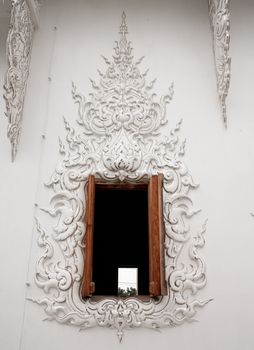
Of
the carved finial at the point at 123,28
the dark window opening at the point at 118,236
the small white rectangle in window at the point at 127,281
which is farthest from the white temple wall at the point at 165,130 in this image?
the dark window opening at the point at 118,236

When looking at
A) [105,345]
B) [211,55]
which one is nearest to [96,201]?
[105,345]

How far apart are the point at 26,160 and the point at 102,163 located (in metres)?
0.50

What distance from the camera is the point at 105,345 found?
210 cm

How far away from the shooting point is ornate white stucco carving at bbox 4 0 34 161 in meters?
2.35

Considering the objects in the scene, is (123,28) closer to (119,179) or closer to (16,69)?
(16,69)

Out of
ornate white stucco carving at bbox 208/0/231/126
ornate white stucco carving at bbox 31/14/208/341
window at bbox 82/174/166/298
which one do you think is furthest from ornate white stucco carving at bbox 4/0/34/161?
ornate white stucco carving at bbox 208/0/231/126

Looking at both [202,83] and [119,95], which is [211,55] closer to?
[202,83]

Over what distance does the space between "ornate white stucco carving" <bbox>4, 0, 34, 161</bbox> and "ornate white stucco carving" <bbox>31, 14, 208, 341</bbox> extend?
12.6 inches

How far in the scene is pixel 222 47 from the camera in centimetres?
254

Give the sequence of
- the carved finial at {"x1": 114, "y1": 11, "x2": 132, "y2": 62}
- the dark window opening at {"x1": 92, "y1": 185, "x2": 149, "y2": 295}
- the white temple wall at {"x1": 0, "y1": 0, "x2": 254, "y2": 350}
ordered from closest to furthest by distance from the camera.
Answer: the white temple wall at {"x1": 0, "y1": 0, "x2": 254, "y2": 350}, the dark window opening at {"x1": 92, "y1": 185, "x2": 149, "y2": 295}, the carved finial at {"x1": 114, "y1": 11, "x2": 132, "y2": 62}

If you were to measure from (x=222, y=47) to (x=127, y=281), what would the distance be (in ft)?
5.45

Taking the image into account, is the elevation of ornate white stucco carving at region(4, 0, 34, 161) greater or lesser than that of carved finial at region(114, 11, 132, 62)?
lesser

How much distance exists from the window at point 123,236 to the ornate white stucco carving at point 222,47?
741mm

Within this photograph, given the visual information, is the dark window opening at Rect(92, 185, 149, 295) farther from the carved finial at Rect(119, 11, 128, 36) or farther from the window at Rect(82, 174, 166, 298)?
the carved finial at Rect(119, 11, 128, 36)
